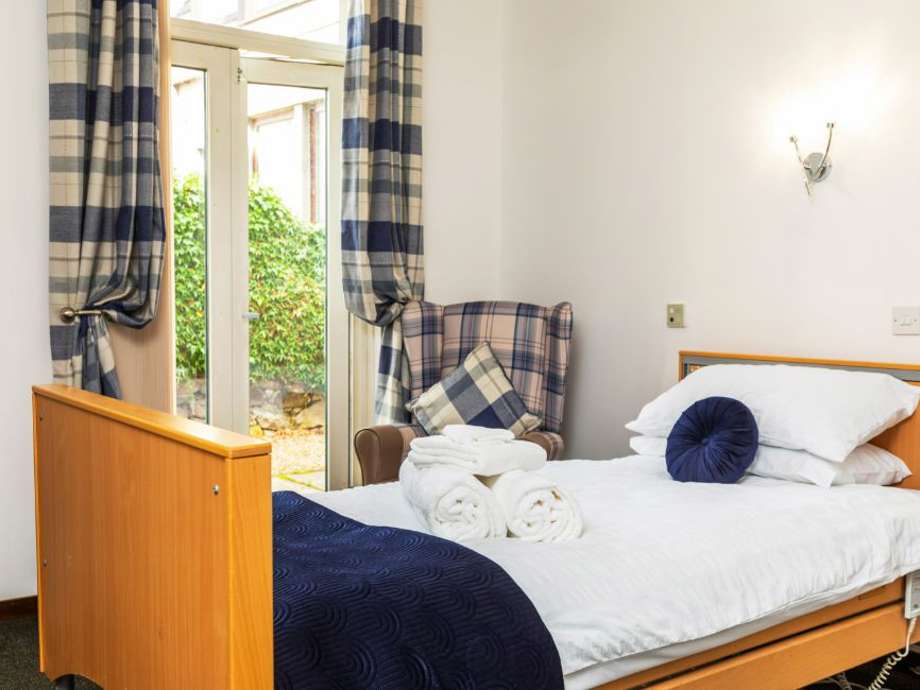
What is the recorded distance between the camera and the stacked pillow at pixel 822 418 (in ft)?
7.94

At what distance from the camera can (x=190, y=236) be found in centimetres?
357

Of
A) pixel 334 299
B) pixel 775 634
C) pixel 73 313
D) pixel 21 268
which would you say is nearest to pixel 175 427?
pixel 775 634

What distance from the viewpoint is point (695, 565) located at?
1.88m

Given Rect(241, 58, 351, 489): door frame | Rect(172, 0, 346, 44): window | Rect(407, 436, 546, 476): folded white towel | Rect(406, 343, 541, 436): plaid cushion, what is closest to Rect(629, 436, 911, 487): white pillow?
Rect(407, 436, 546, 476): folded white towel

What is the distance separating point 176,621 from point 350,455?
252 cm

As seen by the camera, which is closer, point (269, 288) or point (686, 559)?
point (686, 559)

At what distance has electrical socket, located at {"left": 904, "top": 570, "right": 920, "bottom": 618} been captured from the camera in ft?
7.52

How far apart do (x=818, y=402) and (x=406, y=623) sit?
1.47 m

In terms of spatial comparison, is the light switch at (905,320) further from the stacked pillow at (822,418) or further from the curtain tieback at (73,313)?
the curtain tieback at (73,313)

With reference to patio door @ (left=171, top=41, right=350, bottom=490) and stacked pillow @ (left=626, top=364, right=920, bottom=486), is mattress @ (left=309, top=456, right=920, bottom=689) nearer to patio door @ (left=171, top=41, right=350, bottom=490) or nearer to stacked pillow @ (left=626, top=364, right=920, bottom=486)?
stacked pillow @ (left=626, top=364, right=920, bottom=486)

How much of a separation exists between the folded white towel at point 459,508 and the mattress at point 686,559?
39mm

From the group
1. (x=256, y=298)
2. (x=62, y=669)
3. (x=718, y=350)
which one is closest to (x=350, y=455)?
(x=256, y=298)

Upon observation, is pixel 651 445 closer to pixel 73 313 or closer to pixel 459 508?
pixel 459 508

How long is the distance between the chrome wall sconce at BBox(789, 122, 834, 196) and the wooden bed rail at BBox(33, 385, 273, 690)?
2.17 metres
